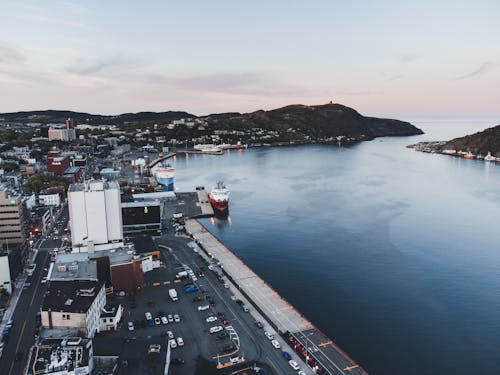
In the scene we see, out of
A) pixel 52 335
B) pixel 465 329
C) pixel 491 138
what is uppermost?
pixel 491 138

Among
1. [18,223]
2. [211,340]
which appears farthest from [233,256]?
[18,223]

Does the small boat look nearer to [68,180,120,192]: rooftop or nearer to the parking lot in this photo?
the parking lot

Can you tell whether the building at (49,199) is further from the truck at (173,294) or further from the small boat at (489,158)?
the small boat at (489,158)

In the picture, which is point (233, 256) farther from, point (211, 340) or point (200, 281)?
point (211, 340)

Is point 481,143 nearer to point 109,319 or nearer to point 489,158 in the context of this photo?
point 489,158

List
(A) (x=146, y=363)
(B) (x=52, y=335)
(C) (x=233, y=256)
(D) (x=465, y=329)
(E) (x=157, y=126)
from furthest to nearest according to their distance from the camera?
(E) (x=157, y=126), (C) (x=233, y=256), (D) (x=465, y=329), (B) (x=52, y=335), (A) (x=146, y=363)

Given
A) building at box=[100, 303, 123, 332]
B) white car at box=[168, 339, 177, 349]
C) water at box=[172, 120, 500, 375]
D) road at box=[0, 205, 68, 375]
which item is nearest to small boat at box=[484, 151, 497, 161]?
water at box=[172, 120, 500, 375]

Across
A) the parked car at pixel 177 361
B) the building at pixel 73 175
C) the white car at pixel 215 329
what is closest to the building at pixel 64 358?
the parked car at pixel 177 361

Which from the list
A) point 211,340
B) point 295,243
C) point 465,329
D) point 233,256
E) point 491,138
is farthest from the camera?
point 491,138
